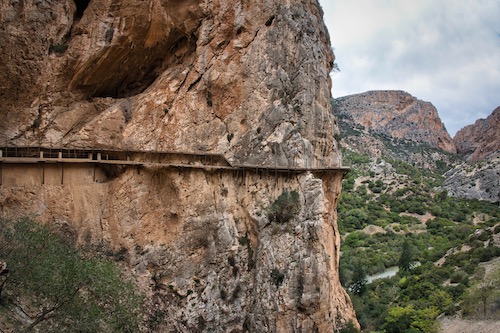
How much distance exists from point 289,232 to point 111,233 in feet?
29.6

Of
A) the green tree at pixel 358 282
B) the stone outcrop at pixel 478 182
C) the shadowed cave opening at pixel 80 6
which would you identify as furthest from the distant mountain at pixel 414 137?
the shadowed cave opening at pixel 80 6

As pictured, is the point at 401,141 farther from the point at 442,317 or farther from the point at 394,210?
the point at 442,317

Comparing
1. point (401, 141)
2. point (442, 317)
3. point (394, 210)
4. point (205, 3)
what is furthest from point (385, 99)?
point (205, 3)

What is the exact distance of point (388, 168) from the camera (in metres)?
104

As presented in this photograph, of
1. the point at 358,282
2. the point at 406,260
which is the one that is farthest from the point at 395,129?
the point at 358,282

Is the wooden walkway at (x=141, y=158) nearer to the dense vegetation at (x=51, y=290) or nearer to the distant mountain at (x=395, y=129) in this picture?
the dense vegetation at (x=51, y=290)

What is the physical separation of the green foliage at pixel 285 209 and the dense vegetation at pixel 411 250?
623 inches

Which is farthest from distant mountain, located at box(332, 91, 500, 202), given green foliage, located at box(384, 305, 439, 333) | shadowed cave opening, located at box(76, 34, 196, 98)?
shadowed cave opening, located at box(76, 34, 196, 98)

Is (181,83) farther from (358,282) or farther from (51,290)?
(358,282)

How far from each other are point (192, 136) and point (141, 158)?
296cm

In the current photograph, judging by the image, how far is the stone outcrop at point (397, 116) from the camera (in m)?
153

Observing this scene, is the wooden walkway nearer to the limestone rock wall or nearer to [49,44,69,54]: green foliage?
the limestone rock wall

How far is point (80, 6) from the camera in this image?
24.1 metres

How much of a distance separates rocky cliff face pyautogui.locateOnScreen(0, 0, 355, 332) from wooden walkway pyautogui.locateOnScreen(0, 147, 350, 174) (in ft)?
1.29
